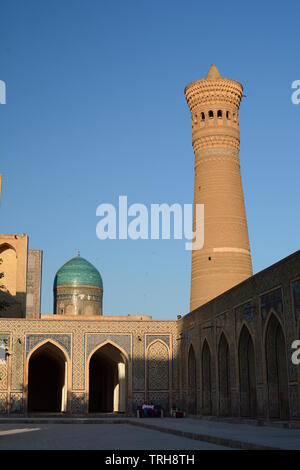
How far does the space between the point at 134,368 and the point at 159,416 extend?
1596 mm

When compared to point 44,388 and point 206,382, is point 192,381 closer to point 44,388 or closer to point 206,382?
point 206,382

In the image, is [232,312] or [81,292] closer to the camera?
[232,312]

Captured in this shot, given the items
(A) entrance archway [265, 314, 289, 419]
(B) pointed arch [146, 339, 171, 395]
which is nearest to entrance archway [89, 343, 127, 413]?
(B) pointed arch [146, 339, 171, 395]

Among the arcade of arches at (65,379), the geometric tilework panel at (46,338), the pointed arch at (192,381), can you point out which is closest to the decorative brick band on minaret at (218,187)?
the pointed arch at (192,381)

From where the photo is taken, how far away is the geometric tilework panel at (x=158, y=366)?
2056 centimetres

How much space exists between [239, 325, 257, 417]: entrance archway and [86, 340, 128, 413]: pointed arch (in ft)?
20.4

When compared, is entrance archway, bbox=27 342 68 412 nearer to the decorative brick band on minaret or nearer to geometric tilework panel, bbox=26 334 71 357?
geometric tilework panel, bbox=26 334 71 357

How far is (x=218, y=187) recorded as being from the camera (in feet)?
72.9

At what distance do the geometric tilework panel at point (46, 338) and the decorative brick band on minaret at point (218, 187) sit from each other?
14.3ft
